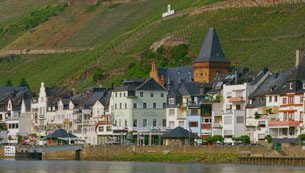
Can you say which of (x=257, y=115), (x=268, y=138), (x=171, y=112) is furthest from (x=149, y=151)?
(x=171, y=112)

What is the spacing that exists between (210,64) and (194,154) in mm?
52639

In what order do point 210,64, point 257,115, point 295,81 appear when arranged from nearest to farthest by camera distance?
point 295,81 < point 257,115 < point 210,64

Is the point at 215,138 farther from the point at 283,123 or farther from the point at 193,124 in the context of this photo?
the point at 193,124

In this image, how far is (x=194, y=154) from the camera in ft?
355

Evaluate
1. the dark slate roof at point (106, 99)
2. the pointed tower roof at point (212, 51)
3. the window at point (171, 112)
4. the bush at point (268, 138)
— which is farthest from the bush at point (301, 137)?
the pointed tower roof at point (212, 51)

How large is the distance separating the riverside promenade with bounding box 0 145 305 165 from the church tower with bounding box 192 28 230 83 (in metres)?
39.0

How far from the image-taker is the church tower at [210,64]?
6198 inches

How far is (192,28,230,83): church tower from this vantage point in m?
157

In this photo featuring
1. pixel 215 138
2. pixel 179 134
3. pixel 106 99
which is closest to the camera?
pixel 179 134

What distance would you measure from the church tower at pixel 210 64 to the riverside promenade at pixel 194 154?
39006 millimetres

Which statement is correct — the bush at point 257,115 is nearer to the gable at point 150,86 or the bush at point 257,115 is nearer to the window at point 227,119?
the window at point 227,119

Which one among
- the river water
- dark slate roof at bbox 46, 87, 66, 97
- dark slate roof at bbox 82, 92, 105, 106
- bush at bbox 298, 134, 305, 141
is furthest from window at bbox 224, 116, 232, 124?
dark slate roof at bbox 46, 87, 66, 97

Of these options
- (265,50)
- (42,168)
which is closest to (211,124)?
(42,168)

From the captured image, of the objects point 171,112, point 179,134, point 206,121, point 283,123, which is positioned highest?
point 171,112
